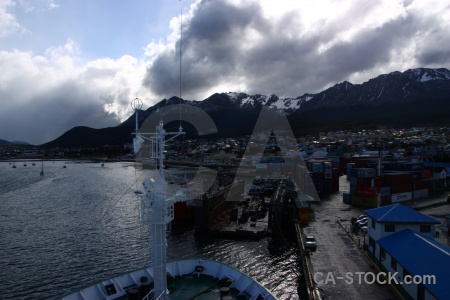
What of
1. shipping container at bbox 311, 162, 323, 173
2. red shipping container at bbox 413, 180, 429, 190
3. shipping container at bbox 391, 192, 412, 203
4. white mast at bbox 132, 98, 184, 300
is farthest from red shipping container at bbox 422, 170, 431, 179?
white mast at bbox 132, 98, 184, 300

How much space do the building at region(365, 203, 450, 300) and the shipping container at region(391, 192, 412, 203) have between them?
14.7m

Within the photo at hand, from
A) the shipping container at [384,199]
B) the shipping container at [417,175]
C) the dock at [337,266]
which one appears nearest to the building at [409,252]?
the dock at [337,266]

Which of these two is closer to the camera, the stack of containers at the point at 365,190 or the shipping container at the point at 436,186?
the stack of containers at the point at 365,190

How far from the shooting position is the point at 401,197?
90.8 ft

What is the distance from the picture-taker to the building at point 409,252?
28.9 feet

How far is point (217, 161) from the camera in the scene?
86.9 metres

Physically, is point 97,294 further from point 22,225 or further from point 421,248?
point 22,225

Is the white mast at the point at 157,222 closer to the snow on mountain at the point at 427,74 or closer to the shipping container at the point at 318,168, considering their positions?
the shipping container at the point at 318,168

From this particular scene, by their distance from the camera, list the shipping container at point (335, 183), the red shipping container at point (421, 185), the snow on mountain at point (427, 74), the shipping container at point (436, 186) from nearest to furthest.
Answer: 1. the red shipping container at point (421, 185)
2. the shipping container at point (436, 186)
3. the shipping container at point (335, 183)
4. the snow on mountain at point (427, 74)

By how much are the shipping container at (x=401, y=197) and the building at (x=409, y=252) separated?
1467 cm

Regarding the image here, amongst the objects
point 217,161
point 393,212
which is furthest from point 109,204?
point 217,161

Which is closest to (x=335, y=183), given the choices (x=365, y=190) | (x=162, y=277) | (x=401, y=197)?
(x=401, y=197)

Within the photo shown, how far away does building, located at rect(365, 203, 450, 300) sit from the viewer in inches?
347

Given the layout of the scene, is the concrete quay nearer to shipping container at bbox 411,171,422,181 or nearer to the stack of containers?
the stack of containers
